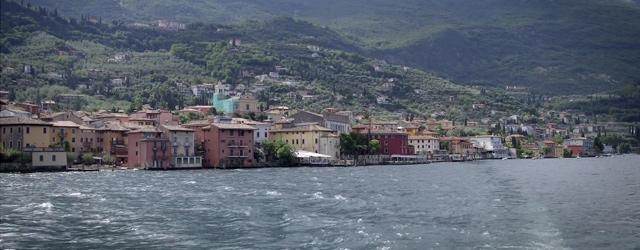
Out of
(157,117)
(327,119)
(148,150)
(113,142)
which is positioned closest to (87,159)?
(148,150)

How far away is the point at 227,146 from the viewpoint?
325 ft

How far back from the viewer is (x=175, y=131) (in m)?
95.8

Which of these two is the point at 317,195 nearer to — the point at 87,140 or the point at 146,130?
the point at 146,130

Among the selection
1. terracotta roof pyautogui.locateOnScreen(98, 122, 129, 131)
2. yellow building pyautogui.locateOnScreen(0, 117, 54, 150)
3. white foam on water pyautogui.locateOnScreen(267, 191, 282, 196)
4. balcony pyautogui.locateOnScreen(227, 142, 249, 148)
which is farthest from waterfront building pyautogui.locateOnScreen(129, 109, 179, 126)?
white foam on water pyautogui.locateOnScreen(267, 191, 282, 196)

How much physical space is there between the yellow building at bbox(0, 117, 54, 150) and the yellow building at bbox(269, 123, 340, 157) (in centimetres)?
3631

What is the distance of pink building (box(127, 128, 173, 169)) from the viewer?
92.2 metres

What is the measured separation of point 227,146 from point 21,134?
2220 cm

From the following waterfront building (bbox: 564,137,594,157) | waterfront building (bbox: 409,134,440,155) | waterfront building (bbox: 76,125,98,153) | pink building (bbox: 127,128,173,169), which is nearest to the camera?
pink building (bbox: 127,128,173,169)

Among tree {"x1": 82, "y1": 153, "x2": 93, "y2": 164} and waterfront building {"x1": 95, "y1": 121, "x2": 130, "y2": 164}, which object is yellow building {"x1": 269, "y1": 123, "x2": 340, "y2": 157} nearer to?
waterfront building {"x1": 95, "y1": 121, "x2": 130, "y2": 164}

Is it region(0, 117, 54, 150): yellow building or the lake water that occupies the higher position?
region(0, 117, 54, 150): yellow building

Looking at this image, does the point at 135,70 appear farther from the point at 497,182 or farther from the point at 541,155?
the point at 497,182

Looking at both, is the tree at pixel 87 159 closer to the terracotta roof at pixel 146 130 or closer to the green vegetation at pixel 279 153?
the terracotta roof at pixel 146 130

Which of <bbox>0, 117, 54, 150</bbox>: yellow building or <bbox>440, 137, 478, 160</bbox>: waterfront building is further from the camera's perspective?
<bbox>440, 137, 478, 160</bbox>: waterfront building

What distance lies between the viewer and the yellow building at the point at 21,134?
87250mm
